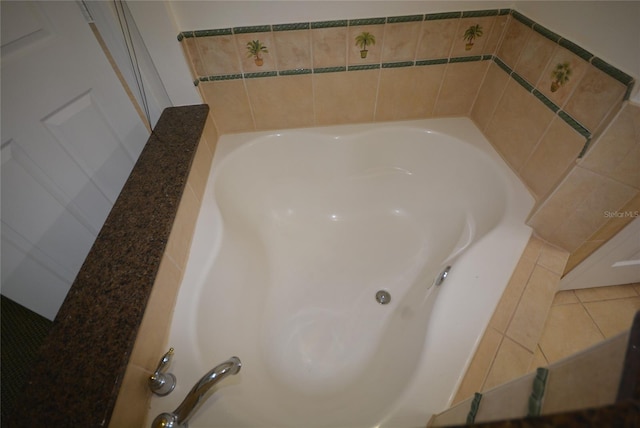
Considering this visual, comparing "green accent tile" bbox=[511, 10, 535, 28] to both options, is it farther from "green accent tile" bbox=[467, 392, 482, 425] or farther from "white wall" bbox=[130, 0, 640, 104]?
"green accent tile" bbox=[467, 392, 482, 425]

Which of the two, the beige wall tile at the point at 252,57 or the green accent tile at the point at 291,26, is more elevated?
the green accent tile at the point at 291,26

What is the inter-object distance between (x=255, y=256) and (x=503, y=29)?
137 cm

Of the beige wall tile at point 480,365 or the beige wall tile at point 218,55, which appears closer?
the beige wall tile at point 480,365

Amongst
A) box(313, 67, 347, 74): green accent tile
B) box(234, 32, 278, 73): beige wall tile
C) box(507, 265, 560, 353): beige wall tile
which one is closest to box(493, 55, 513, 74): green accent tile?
box(313, 67, 347, 74): green accent tile

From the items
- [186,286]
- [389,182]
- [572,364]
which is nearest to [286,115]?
[389,182]

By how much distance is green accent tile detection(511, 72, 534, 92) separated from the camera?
950mm

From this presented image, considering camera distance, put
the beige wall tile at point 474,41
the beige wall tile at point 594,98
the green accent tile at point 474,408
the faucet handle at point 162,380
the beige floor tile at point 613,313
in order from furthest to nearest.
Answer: the beige floor tile at point 613,313
the beige wall tile at point 474,41
the beige wall tile at point 594,98
the faucet handle at point 162,380
the green accent tile at point 474,408

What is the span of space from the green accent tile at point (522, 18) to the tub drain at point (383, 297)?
3.74 ft

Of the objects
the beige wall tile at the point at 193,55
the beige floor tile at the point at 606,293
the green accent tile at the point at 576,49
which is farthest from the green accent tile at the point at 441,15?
the beige floor tile at the point at 606,293

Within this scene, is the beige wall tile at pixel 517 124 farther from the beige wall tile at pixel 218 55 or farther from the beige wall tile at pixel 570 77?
the beige wall tile at pixel 218 55

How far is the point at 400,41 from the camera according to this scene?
1057 millimetres

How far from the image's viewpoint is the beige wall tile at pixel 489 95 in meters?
1.10

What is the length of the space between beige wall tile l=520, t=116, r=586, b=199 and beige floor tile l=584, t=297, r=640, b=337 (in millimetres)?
827

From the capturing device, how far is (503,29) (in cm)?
105
